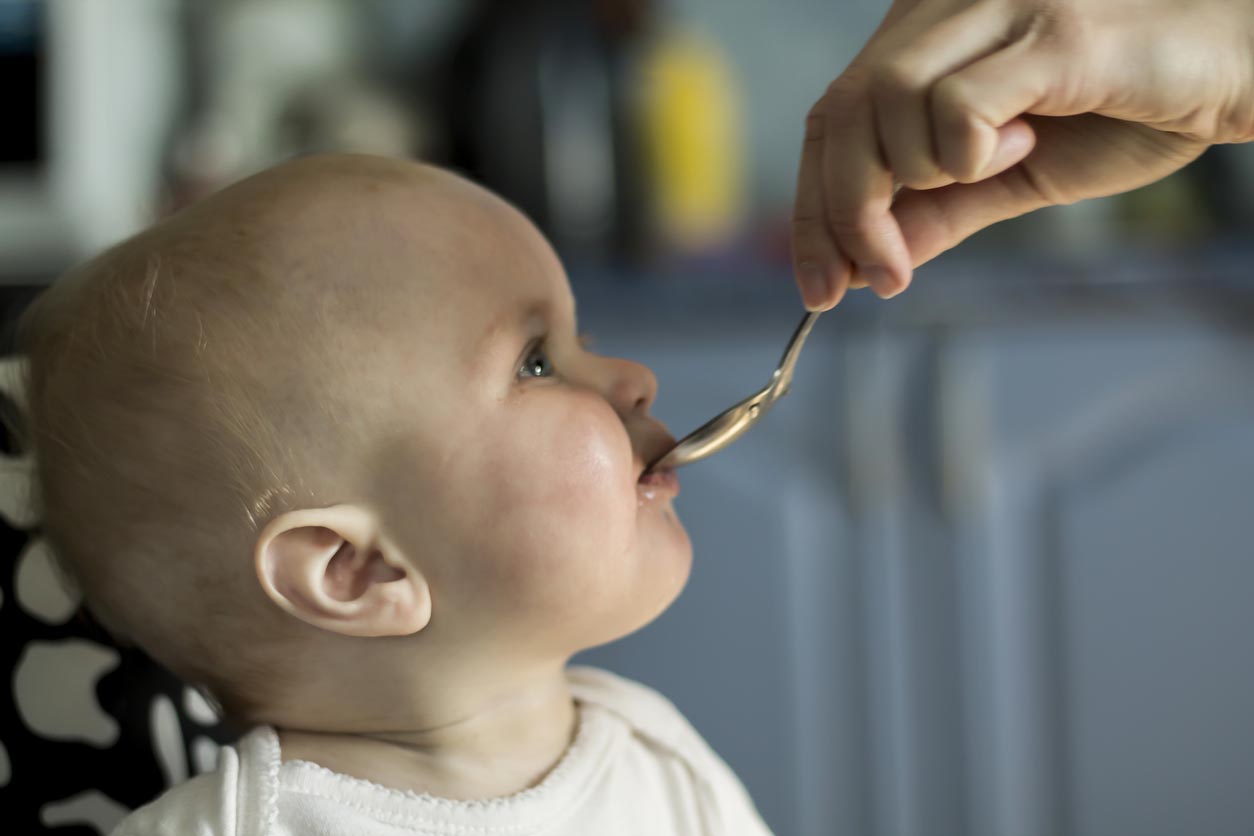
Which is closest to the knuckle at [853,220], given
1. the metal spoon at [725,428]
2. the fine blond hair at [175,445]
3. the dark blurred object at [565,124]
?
the metal spoon at [725,428]

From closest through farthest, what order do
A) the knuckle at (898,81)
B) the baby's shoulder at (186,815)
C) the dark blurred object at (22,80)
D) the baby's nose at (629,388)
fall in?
the knuckle at (898,81), the baby's shoulder at (186,815), the baby's nose at (629,388), the dark blurred object at (22,80)

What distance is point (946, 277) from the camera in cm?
137

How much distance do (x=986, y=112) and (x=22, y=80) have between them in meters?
1.48

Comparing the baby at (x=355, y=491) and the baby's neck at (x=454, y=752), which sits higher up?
the baby at (x=355, y=491)

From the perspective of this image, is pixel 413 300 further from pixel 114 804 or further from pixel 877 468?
pixel 877 468

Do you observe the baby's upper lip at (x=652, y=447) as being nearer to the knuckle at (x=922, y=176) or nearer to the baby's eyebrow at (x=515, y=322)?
the baby's eyebrow at (x=515, y=322)

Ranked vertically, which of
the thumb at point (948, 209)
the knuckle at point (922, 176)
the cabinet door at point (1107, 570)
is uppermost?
the knuckle at point (922, 176)

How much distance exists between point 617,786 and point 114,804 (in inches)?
10.2

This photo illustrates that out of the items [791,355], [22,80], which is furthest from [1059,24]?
[22,80]

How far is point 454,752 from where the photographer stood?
0.69 metres

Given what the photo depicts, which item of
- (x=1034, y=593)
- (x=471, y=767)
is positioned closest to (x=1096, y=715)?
(x=1034, y=593)

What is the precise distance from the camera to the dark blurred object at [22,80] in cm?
162

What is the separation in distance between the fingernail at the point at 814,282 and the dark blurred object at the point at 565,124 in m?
1.09

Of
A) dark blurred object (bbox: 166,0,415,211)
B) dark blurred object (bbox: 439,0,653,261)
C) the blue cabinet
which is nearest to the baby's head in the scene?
the blue cabinet
